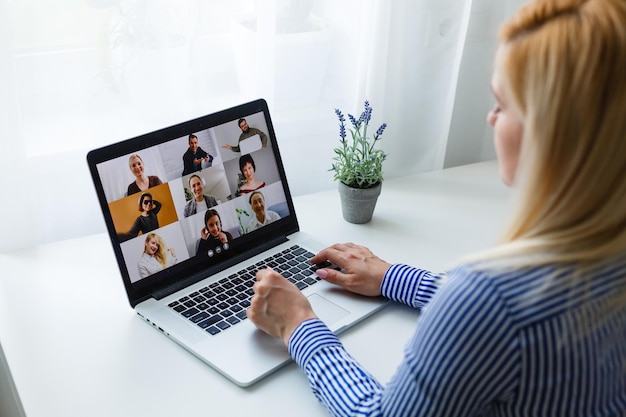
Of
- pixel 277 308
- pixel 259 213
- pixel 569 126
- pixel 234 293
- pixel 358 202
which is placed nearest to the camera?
pixel 569 126

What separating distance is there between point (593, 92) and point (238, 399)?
0.54 meters

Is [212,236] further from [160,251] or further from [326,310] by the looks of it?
[326,310]

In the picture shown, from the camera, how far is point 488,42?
160 centimetres

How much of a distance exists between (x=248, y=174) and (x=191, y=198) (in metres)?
0.12

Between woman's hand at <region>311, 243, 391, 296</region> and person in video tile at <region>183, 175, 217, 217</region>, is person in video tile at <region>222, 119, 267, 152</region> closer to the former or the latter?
person in video tile at <region>183, 175, 217, 217</region>

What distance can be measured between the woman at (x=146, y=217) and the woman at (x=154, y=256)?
13 millimetres

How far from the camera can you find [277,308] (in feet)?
3.14

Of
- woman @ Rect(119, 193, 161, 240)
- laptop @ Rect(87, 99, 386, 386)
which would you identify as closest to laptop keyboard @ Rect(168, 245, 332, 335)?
laptop @ Rect(87, 99, 386, 386)

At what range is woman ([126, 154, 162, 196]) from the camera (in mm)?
1019

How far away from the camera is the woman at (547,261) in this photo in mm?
603

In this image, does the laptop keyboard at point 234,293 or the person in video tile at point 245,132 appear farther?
the person in video tile at point 245,132

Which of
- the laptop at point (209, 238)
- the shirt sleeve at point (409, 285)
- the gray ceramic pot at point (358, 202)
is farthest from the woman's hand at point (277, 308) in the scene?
the gray ceramic pot at point (358, 202)

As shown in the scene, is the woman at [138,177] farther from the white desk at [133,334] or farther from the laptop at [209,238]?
the white desk at [133,334]

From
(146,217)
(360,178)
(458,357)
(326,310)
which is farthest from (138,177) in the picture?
(458,357)
